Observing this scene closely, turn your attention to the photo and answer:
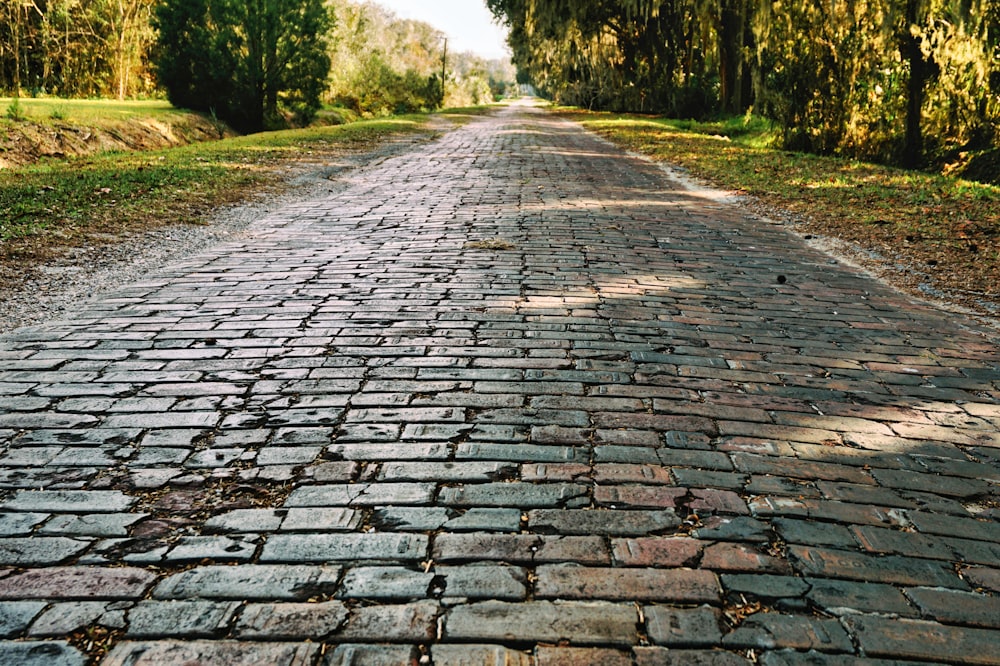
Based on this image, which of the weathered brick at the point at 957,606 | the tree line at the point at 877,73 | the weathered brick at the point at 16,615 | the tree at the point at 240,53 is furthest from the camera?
the tree at the point at 240,53

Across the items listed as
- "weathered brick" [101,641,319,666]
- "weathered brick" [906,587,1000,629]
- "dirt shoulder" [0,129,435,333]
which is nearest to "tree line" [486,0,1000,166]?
"dirt shoulder" [0,129,435,333]

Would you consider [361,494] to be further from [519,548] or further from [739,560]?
[739,560]

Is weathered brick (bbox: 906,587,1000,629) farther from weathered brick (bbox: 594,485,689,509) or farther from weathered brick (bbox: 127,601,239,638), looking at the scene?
weathered brick (bbox: 127,601,239,638)

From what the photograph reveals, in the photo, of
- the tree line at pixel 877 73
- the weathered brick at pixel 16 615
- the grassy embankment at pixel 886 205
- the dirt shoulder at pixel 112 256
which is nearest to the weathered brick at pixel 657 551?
the weathered brick at pixel 16 615

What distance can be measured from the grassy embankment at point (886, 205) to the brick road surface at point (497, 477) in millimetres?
1574

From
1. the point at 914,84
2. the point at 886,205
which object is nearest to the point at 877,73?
the point at 914,84

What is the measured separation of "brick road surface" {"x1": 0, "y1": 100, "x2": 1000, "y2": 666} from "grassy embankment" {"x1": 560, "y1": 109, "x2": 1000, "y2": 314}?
1574mm

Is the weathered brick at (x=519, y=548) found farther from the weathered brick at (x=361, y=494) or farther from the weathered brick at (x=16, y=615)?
the weathered brick at (x=16, y=615)

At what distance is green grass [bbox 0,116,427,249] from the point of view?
7613 mm

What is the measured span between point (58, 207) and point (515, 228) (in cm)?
525

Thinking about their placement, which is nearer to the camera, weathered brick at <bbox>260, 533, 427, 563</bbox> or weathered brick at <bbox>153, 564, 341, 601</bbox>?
weathered brick at <bbox>153, 564, 341, 601</bbox>

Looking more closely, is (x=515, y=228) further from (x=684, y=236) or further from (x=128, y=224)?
(x=128, y=224)

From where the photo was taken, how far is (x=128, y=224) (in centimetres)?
797

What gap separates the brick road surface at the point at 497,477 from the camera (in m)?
2.03
